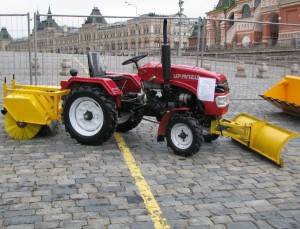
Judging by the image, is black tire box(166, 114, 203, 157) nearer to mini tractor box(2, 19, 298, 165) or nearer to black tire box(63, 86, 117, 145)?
mini tractor box(2, 19, 298, 165)

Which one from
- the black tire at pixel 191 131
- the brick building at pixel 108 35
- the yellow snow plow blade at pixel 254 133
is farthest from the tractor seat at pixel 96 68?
Answer: the brick building at pixel 108 35

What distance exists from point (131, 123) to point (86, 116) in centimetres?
102

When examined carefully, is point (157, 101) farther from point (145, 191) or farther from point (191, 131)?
point (145, 191)

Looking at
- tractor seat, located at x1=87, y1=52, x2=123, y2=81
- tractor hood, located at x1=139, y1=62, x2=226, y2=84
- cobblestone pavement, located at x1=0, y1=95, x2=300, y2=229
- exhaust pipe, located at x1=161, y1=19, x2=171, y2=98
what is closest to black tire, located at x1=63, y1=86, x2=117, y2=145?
cobblestone pavement, located at x1=0, y1=95, x2=300, y2=229

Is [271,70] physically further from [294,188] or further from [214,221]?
[214,221]

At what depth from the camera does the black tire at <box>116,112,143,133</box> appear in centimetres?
723

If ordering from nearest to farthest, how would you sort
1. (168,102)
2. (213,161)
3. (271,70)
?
(213,161) < (168,102) < (271,70)

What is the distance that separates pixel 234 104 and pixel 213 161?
19.0 feet

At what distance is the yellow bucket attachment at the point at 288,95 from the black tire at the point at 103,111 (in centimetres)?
451

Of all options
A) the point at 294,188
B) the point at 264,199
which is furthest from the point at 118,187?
the point at 294,188

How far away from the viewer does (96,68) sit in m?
7.31

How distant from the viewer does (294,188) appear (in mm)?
5262

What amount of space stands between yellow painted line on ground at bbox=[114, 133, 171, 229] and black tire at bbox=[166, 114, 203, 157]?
1.97 feet

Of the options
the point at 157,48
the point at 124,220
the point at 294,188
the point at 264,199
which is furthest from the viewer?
the point at 157,48
